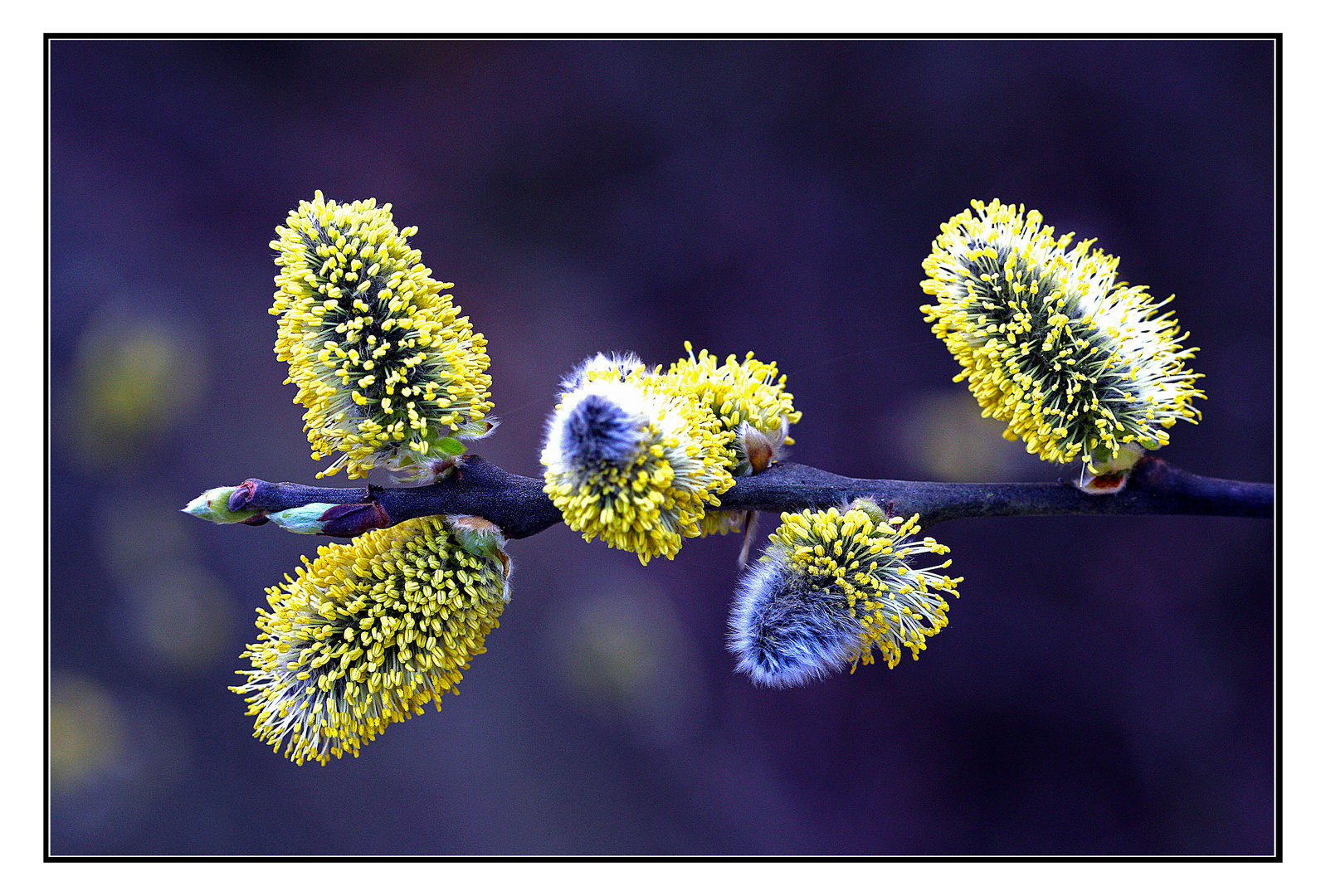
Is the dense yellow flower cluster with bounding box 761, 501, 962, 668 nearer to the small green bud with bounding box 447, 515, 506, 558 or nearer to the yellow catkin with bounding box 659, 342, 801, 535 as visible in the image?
the yellow catkin with bounding box 659, 342, 801, 535

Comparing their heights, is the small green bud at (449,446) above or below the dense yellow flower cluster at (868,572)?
above

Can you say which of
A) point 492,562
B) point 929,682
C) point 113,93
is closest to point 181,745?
point 113,93

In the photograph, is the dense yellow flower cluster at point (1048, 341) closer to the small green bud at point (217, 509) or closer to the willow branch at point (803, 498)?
the willow branch at point (803, 498)

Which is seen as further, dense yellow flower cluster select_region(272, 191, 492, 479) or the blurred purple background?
the blurred purple background

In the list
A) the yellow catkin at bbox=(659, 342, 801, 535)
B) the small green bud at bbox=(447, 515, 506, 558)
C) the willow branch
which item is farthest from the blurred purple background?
the small green bud at bbox=(447, 515, 506, 558)

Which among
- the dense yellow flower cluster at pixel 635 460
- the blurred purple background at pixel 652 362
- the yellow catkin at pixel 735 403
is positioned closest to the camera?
the dense yellow flower cluster at pixel 635 460

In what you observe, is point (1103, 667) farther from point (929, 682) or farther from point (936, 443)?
point (936, 443)

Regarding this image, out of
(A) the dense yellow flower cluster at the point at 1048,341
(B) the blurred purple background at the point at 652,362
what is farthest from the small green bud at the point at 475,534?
(B) the blurred purple background at the point at 652,362

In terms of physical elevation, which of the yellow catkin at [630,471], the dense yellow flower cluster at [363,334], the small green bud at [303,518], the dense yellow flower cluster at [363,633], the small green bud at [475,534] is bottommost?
the dense yellow flower cluster at [363,633]
